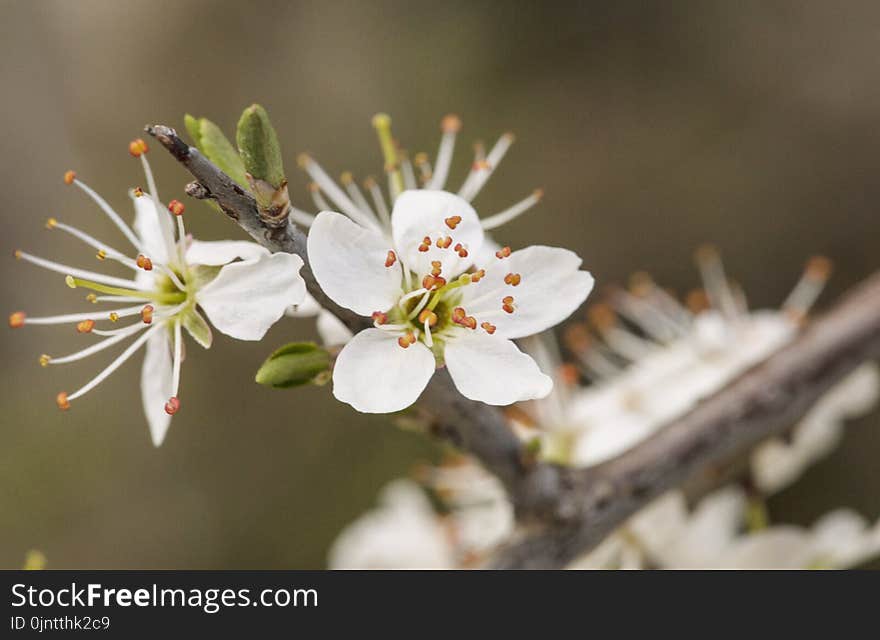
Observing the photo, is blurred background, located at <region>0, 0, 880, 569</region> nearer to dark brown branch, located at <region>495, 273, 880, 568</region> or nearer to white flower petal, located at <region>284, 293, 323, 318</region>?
dark brown branch, located at <region>495, 273, 880, 568</region>

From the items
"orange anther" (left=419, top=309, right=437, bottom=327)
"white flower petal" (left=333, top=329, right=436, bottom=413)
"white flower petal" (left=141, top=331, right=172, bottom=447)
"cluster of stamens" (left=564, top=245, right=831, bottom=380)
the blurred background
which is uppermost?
the blurred background

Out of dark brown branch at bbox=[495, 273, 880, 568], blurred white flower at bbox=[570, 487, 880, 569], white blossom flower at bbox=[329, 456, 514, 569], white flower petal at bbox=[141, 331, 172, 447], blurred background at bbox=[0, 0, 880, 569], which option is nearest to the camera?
white flower petal at bbox=[141, 331, 172, 447]

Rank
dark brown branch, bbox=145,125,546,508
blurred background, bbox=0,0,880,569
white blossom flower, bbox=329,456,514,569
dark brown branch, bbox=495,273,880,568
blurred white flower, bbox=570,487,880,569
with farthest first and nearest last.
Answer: blurred background, bbox=0,0,880,569
white blossom flower, bbox=329,456,514,569
blurred white flower, bbox=570,487,880,569
dark brown branch, bbox=495,273,880,568
dark brown branch, bbox=145,125,546,508

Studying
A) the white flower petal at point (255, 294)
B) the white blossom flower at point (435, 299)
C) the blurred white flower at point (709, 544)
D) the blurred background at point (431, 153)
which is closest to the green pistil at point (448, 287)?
the white blossom flower at point (435, 299)

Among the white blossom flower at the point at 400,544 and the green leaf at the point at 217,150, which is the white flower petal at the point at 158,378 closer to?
the green leaf at the point at 217,150

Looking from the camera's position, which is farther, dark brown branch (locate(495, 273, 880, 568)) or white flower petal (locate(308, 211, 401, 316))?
dark brown branch (locate(495, 273, 880, 568))

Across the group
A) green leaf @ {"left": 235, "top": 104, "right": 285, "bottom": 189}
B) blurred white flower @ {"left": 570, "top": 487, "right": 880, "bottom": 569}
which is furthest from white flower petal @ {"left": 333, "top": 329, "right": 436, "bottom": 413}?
blurred white flower @ {"left": 570, "top": 487, "right": 880, "bottom": 569}

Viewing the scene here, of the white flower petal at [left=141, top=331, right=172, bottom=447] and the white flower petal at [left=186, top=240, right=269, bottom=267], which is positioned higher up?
the white flower petal at [left=186, top=240, right=269, bottom=267]
